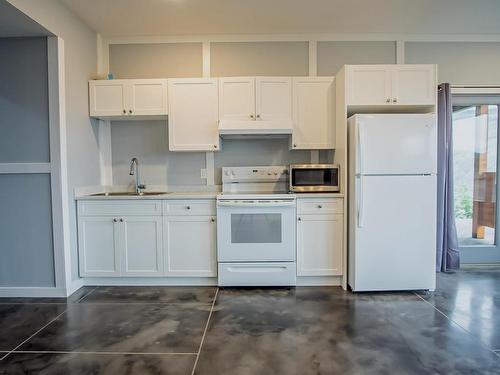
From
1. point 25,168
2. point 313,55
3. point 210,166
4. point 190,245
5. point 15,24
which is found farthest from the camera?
point 210,166

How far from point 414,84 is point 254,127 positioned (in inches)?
63.0

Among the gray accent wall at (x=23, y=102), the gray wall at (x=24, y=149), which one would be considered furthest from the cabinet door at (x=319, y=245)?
the gray accent wall at (x=23, y=102)

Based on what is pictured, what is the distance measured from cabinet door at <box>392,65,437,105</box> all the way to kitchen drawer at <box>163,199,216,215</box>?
2.06 m

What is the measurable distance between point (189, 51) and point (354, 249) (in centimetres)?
280

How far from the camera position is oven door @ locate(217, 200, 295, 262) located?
289cm

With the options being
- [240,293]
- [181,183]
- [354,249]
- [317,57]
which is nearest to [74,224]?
[181,183]

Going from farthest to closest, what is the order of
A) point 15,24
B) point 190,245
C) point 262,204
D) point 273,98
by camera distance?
point 273,98
point 190,245
point 262,204
point 15,24

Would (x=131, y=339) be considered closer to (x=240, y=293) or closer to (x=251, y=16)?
(x=240, y=293)

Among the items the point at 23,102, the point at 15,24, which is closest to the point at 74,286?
the point at 23,102

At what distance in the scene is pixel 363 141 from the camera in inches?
105

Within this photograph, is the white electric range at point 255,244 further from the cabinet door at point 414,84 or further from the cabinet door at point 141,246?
the cabinet door at point 414,84

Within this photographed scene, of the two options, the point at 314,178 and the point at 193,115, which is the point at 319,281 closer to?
the point at 314,178

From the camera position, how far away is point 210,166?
3.51m

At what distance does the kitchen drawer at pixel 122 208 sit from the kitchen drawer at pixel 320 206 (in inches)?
55.3
